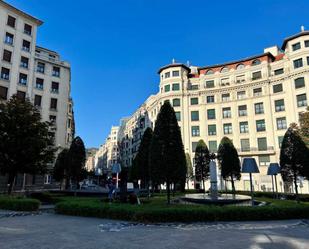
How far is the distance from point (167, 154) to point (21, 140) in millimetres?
13298

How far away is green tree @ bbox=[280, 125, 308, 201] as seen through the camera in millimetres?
22969

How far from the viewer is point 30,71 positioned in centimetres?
4378

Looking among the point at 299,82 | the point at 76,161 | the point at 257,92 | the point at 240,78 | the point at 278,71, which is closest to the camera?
the point at 76,161

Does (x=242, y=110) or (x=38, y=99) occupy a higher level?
(x=242, y=110)

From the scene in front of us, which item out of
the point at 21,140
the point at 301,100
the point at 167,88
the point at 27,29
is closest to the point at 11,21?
the point at 27,29

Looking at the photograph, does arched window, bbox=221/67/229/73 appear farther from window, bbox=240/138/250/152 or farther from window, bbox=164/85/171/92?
window, bbox=240/138/250/152

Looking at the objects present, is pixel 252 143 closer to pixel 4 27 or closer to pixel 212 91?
pixel 212 91

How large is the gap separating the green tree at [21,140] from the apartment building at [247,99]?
3624 centimetres

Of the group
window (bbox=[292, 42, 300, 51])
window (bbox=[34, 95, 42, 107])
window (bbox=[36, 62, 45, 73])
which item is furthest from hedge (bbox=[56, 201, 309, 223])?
window (bbox=[292, 42, 300, 51])

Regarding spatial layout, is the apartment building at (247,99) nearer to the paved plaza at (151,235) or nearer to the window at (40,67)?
the window at (40,67)

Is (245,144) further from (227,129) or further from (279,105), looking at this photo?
(279,105)

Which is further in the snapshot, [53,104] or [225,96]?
[225,96]

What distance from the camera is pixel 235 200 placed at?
1978cm

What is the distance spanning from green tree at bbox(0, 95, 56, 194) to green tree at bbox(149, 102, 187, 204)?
11213 mm
